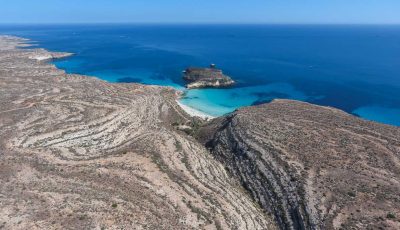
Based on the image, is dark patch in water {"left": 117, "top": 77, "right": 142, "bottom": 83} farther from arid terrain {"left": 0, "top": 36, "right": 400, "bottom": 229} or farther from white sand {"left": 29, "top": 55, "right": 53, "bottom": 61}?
white sand {"left": 29, "top": 55, "right": 53, "bottom": 61}

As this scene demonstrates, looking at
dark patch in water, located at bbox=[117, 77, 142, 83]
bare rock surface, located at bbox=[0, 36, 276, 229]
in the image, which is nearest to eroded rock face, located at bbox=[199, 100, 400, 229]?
bare rock surface, located at bbox=[0, 36, 276, 229]

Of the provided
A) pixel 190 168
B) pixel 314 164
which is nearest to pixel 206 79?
pixel 190 168

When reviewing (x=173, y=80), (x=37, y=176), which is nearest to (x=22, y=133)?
(x=37, y=176)

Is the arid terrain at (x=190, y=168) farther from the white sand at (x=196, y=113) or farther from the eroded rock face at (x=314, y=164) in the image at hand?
the white sand at (x=196, y=113)

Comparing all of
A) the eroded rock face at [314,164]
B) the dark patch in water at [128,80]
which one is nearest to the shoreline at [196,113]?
the eroded rock face at [314,164]

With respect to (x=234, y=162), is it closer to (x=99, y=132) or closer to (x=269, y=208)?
(x=269, y=208)

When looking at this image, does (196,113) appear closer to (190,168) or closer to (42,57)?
(190,168)
